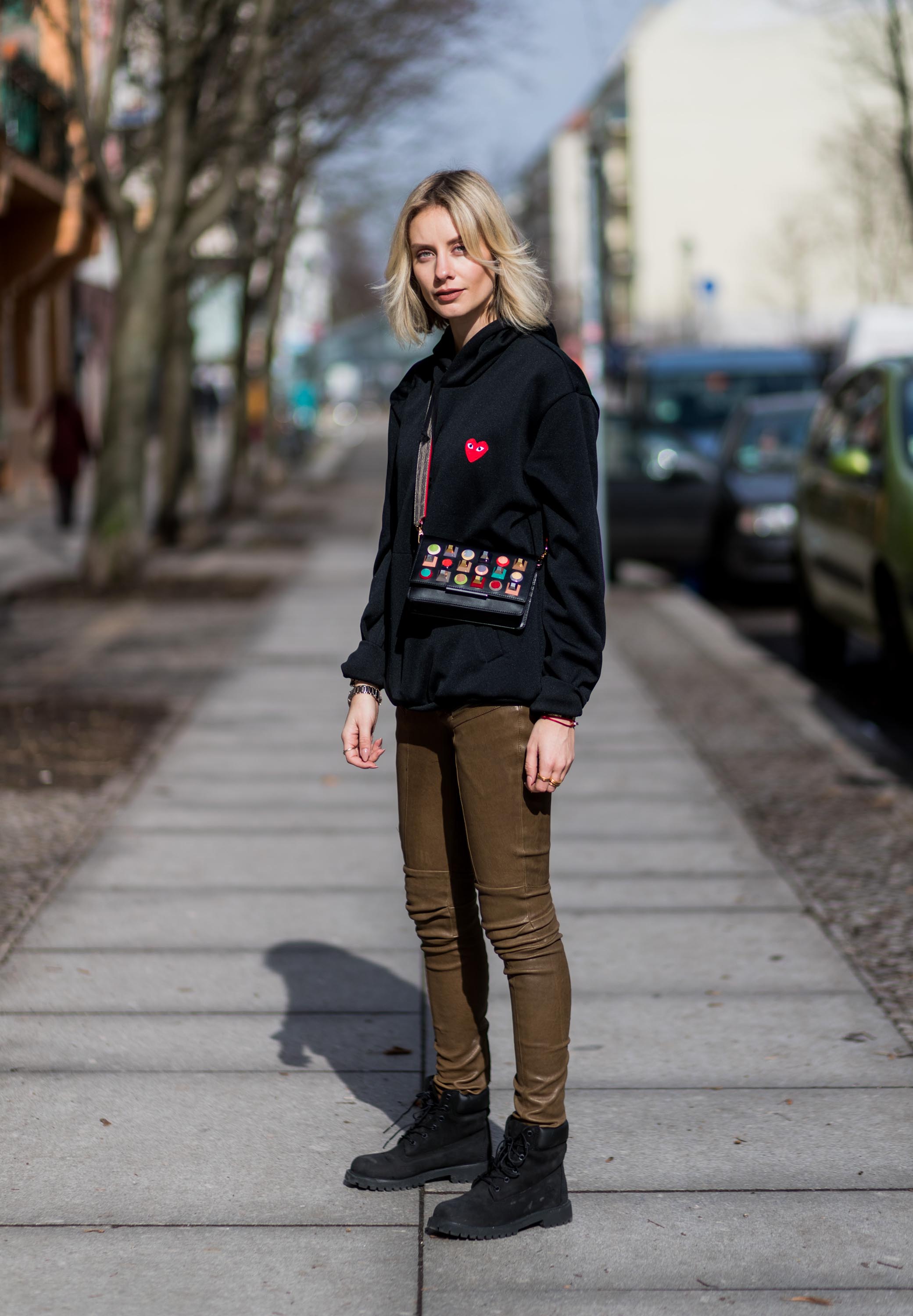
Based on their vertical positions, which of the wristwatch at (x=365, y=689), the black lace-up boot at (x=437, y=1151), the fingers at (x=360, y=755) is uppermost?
the wristwatch at (x=365, y=689)

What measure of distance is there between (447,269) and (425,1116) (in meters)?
1.59

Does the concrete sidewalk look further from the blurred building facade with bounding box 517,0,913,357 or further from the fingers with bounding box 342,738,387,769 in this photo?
the blurred building facade with bounding box 517,0,913,357

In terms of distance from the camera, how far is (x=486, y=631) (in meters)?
3.26

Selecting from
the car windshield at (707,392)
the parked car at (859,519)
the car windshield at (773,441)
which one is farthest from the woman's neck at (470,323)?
the car windshield at (707,392)

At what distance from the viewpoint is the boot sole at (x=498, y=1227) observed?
332 centimetres

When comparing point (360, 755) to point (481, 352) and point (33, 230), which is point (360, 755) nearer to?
point (481, 352)

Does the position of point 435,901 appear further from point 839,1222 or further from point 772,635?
point 772,635

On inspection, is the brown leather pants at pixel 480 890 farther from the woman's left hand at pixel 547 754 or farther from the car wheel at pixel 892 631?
the car wheel at pixel 892 631

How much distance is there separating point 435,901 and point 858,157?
128 ft

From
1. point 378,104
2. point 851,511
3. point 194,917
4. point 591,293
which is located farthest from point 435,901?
point 378,104

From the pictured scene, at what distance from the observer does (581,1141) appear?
12.5ft

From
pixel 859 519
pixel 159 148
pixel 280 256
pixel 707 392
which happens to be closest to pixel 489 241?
pixel 859 519

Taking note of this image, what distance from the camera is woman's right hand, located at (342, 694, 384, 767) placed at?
348 centimetres

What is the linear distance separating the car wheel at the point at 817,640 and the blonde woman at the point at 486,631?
772 cm
